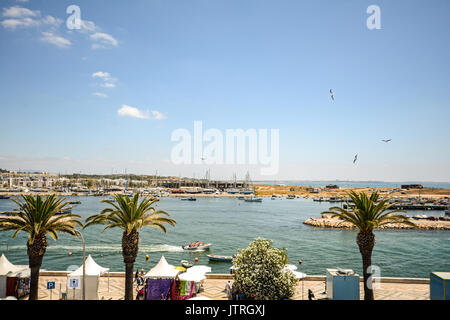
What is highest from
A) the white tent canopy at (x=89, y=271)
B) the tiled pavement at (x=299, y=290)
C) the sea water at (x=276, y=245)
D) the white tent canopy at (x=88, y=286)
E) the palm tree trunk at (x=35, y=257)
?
the palm tree trunk at (x=35, y=257)

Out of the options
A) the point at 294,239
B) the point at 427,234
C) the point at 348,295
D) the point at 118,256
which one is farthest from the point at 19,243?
the point at 427,234

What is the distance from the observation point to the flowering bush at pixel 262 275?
18969 mm

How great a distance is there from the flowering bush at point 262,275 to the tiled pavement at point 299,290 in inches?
85.4

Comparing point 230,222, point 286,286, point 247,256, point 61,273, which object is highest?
point 247,256

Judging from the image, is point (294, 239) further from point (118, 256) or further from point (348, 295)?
point (348, 295)

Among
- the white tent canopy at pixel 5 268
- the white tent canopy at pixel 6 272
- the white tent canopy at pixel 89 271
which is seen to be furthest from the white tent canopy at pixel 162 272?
the white tent canopy at pixel 5 268

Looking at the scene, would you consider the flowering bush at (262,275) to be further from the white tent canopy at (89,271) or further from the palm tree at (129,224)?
the white tent canopy at (89,271)

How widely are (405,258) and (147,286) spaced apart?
45.1 m

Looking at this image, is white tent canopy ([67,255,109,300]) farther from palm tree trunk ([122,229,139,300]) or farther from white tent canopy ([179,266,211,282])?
white tent canopy ([179,266,211,282])

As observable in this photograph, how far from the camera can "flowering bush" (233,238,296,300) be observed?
19.0 m

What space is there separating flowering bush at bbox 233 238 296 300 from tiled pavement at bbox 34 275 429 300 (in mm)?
2168

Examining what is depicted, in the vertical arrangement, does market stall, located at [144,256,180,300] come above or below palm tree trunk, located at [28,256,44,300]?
below

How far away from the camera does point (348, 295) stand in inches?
741

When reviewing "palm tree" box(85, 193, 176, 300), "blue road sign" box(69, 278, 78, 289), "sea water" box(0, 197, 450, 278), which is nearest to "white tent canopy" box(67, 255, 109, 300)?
"blue road sign" box(69, 278, 78, 289)
